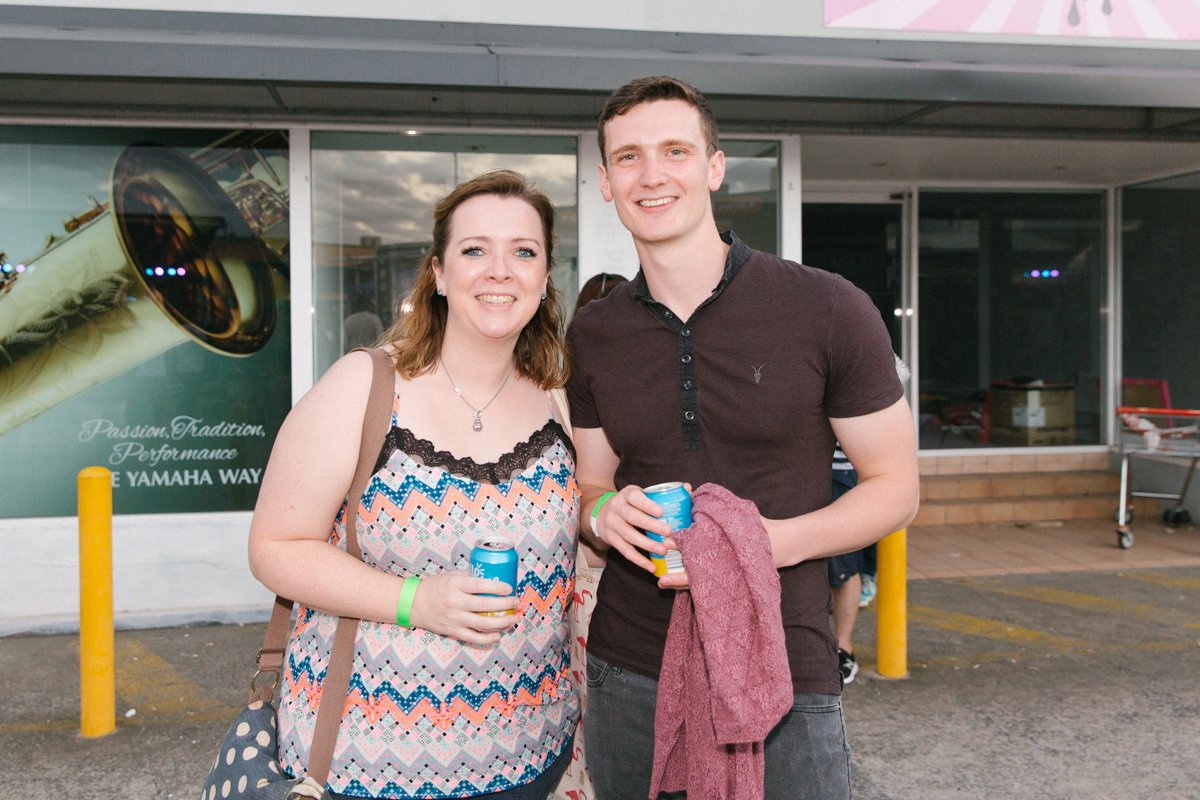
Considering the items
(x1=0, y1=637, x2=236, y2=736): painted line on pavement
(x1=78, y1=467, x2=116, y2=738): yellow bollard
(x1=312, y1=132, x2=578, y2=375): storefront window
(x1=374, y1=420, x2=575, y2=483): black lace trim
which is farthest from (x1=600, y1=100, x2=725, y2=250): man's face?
(x1=312, y1=132, x2=578, y2=375): storefront window

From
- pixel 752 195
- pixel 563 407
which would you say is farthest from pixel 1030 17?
pixel 563 407

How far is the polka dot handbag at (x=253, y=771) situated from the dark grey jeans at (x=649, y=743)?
61 cm

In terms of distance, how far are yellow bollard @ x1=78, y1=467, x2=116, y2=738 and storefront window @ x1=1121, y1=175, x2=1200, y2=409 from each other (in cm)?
937

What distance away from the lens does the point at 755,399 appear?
1.97 m

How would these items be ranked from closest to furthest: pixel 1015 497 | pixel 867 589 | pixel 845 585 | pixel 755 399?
pixel 755 399 < pixel 845 585 < pixel 867 589 < pixel 1015 497

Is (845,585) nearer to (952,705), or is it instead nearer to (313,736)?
(952,705)

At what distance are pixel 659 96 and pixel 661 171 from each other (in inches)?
6.9

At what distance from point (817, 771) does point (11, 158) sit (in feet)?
20.8

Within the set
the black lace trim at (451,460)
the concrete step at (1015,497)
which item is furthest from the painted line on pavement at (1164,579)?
the black lace trim at (451,460)

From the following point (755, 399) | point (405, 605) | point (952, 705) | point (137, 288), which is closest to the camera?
point (405, 605)

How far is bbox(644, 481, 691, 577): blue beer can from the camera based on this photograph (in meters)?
1.79

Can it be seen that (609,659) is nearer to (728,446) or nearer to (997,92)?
(728,446)

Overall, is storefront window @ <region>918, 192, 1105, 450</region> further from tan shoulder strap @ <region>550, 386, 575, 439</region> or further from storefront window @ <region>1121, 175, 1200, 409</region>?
tan shoulder strap @ <region>550, 386, 575, 439</region>

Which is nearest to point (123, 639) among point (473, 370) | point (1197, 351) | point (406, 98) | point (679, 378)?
point (406, 98)
